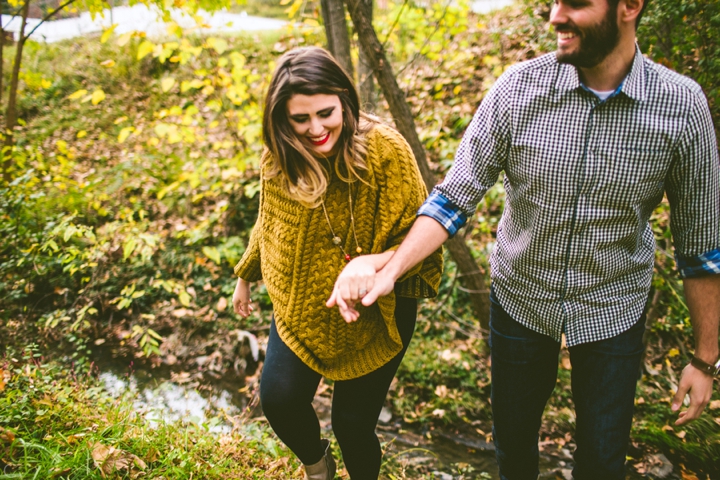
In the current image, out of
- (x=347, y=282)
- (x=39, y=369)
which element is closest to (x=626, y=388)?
(x=347, y=282)

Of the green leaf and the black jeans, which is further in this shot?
the green leaf

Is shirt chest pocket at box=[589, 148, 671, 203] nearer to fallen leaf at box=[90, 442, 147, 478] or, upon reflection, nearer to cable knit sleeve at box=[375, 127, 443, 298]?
cable knit sleeve at box=[375, 127, 443, 298]

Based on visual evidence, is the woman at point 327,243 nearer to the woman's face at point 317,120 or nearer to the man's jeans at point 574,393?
the woman's face at point 317,120

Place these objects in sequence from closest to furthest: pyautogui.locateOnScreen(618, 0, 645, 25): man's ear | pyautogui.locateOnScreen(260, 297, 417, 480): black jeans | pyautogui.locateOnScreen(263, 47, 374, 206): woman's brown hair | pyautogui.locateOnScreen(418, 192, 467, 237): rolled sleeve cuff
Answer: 1. pyautogui.locateOnScreen(618, 0, 645, 25): man's ear
2. pyautogui.locateOnScreen(418, 192, 467, 237): rolled sleeve cuff
3. pyautogui.locateOnScreen(263, 47, 374, 206): woman's brown hair
4. pyautogui.locateOnScreen(260, 297, 417, 480): black jeans

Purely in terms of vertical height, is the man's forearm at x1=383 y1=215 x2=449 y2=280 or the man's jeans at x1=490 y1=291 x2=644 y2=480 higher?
the man's forearm at x1=383 y1=215 x2=449 y2=280

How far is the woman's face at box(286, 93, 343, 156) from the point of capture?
67.3 inches

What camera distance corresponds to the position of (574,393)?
1.78 meters

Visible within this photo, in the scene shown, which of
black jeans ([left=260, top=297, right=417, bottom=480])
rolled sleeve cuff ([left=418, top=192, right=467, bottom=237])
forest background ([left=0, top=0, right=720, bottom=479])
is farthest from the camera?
forest background ([left=0, top=0, right=720, bottom=479])

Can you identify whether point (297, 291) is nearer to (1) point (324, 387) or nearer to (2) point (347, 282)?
(2) point (347, 282)

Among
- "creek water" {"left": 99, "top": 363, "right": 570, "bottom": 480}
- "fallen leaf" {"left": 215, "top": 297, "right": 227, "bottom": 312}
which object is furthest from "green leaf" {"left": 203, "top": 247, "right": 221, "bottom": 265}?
"creek water" {"left": 99, "top": 363, "right": 570, "bottom": 480}

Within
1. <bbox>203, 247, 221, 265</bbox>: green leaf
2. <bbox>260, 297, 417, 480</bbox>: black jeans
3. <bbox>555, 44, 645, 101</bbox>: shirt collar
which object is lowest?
<bbox>203, 247, 221, 265</bbox>: green leaf

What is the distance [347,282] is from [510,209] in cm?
75

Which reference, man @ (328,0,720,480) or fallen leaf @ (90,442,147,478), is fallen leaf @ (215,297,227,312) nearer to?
fallen leaf @ (90,442,147,478)

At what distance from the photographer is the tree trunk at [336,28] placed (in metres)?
3.42
